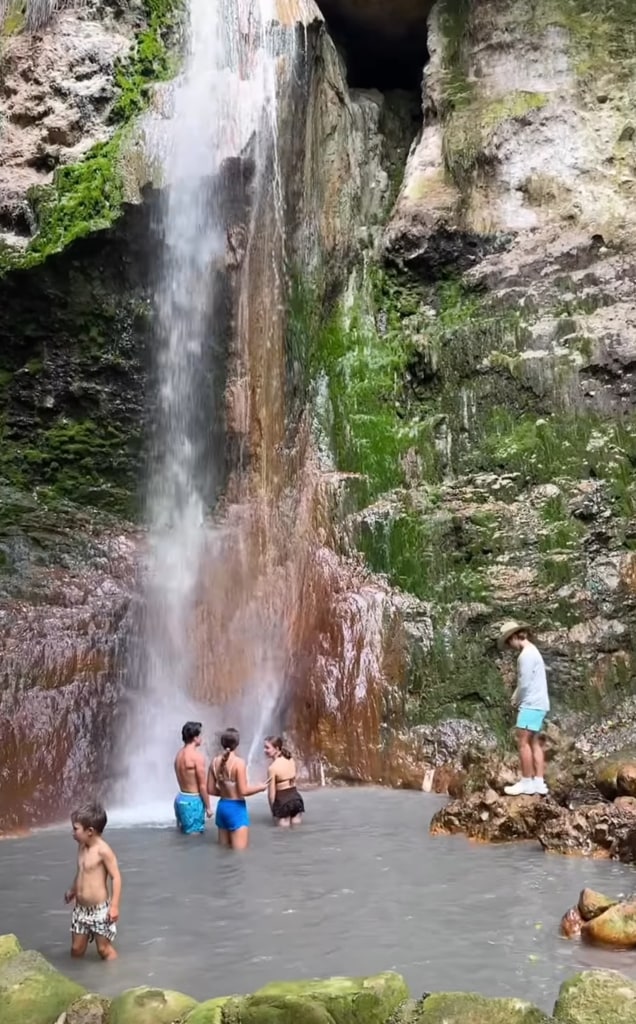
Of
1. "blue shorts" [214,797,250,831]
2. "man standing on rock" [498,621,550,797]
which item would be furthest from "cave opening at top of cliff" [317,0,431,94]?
"blue shorts" [214,797,250,831]

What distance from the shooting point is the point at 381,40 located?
58.9 feet

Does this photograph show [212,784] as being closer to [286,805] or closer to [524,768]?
[286,805]

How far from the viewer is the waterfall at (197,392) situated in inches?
459

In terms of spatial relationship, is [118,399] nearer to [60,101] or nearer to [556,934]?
[60,101]

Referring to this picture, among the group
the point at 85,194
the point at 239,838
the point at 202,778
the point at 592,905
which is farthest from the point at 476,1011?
the point at 85,194

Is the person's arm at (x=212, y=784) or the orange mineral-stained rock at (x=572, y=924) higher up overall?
the person's arm at (x=212, y=784)

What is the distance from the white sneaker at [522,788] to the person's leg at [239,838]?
2.18 metres

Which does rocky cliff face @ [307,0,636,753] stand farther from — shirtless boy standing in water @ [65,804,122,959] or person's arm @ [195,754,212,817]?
shirtless boy standing in water @ [65,804,122,959]

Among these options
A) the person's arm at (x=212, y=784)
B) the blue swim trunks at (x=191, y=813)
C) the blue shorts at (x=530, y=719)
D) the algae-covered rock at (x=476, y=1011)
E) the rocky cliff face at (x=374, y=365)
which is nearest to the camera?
the algae-covered rock at (x=476, y=1011)

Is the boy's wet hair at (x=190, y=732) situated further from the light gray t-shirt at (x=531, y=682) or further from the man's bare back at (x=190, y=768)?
the light gray t-shirt at (x=531, y=682)

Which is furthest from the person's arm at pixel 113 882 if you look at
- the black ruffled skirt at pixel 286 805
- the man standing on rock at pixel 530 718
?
the man standing on rock at pixel 530 718

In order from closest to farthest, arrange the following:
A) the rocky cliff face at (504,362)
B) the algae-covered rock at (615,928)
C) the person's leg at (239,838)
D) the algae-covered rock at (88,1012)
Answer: the algae-covered rock at (88,1012) < the algae-covered rock at (615,928) < the person's leg at (239,838) < the rocky cliff face at (504,362)

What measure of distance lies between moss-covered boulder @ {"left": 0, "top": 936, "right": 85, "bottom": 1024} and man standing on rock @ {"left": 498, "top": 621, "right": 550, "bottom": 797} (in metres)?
4.71

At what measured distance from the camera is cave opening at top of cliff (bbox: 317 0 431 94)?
17.2 metres
